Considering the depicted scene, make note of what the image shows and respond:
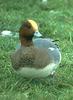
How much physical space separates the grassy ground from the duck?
0.18 metres

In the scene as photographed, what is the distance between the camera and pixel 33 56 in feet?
16.4

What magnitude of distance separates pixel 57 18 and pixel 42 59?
3.20m

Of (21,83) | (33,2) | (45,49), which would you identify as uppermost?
(45,49)

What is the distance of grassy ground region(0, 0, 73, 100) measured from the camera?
4.95 m

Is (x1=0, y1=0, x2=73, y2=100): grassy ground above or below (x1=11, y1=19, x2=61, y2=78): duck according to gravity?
Answer: below

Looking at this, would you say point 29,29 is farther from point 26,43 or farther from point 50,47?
point 50,47

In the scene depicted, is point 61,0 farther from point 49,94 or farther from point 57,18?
point 49,94

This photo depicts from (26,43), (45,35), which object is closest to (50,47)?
(26,43)

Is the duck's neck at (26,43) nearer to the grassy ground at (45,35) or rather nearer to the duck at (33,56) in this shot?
the duck at (33,56)

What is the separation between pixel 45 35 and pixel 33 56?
7.40 feet

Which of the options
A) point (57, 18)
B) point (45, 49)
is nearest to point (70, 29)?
point (57, 18)

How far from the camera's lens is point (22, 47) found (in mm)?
5133

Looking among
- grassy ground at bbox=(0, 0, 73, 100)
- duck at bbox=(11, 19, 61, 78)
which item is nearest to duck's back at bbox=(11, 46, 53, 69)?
duck at bbox=(11, 19, 61, 78)

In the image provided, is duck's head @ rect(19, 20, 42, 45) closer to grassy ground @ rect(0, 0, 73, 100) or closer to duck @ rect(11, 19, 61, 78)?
duck @ rect(11, 19, 61, 78)
